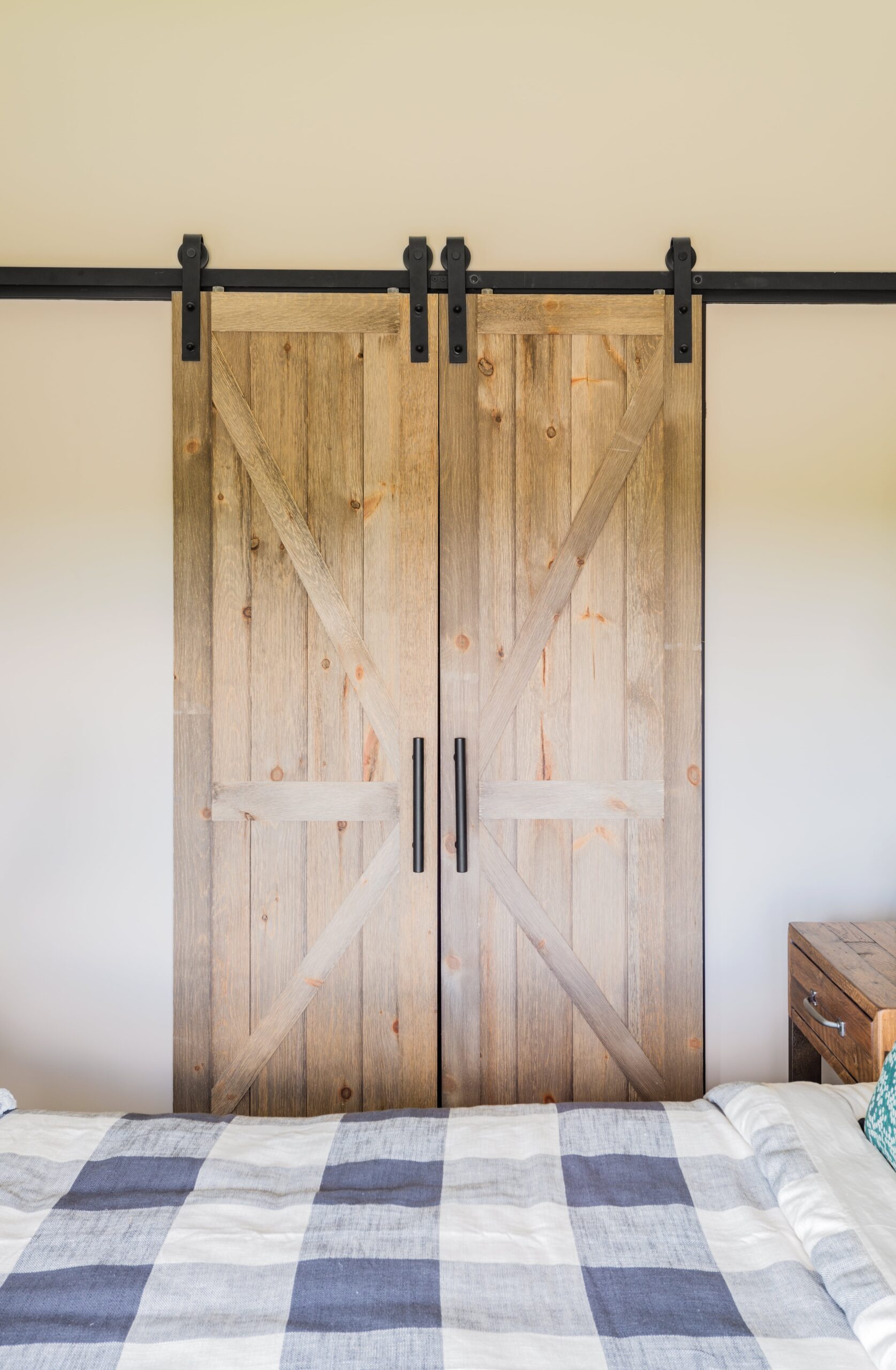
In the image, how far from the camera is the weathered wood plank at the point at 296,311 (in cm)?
217

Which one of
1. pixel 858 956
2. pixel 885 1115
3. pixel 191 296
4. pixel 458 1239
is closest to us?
pixel 458 1239

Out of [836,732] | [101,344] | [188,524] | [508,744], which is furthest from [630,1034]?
[101,344]

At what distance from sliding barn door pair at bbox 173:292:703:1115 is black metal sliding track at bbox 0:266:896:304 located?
4cm

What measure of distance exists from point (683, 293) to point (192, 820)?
6.02ft

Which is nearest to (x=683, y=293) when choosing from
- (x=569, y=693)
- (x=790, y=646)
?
(x=790, y=646)

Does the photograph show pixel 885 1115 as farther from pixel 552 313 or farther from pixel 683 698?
pixel 552 313

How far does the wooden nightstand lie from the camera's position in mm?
1620

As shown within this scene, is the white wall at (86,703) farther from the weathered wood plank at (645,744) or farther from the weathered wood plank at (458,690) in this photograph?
the weathered wood plank at (645,744)

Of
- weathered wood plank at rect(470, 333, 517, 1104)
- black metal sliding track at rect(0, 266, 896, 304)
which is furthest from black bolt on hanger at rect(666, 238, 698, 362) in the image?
weathered wood plank at rect(470, 333, 517, 1104)

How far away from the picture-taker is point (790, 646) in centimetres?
225

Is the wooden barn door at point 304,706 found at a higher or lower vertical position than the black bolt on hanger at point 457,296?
lower

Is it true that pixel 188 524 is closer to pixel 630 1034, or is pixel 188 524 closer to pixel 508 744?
pixel 508 744

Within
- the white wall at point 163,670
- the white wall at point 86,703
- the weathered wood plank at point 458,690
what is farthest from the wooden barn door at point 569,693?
the white wall at point 86,703

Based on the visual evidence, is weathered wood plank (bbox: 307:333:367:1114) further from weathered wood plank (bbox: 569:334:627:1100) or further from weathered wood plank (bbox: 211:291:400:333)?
weathered wood plank (bbox: 569:334:627:1100)
